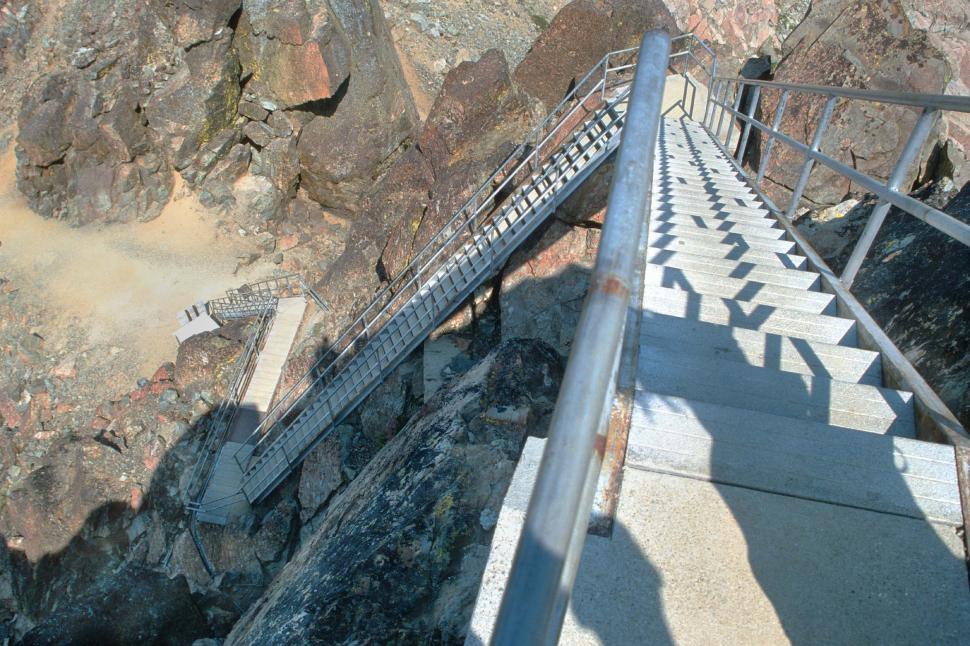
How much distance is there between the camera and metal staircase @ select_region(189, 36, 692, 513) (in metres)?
7.60

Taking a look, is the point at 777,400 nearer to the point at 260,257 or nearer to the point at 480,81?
the point at 480,81

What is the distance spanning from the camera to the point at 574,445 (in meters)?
0.74

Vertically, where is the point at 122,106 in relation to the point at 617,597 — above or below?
below

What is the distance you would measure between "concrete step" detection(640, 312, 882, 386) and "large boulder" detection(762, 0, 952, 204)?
5993mm

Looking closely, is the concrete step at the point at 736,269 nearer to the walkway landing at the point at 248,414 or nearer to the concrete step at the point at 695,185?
the concrete step at the point at 695,185

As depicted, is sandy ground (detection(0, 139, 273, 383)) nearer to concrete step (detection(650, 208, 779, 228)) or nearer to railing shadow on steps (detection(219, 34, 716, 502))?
railing shadow on steps (detection(219, 34, 716, 502))

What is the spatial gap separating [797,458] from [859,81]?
8515mm

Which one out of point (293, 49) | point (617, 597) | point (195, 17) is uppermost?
point (195, 17)

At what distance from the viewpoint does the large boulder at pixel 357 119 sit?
15945 millimetres

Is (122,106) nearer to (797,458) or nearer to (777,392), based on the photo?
(777,392)

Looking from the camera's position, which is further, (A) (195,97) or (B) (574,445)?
(A) (195,97)

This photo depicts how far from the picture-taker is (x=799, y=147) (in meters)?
3.51

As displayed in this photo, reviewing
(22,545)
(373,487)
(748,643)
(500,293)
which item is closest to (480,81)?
(500,293)

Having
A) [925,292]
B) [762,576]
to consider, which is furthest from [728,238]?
[762,576]
